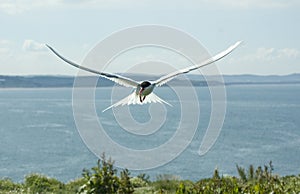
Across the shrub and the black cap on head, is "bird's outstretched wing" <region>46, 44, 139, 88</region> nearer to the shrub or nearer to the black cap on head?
the black cap on head

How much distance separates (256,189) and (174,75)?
3665 mm

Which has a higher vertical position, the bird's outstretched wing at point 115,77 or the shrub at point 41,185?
the bird's outstretched wing at point 115,77

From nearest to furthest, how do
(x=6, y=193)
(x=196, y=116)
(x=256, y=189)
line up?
1. (x=196, y=116)
2. (x=256, y=189)
3. (x=6, y=193)

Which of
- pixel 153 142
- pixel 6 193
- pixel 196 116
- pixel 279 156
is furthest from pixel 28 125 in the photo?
pixel 196 116

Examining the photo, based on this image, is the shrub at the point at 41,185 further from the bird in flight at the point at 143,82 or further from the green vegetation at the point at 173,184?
the bird in flight at the point at 143,82

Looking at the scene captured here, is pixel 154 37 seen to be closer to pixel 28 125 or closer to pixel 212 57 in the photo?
pixel 212 57

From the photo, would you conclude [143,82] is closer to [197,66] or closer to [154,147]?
[197,66]

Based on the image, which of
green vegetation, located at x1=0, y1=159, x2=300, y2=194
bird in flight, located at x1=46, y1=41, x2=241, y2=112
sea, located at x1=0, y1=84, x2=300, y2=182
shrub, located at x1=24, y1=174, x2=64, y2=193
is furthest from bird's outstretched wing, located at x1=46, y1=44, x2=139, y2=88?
sea, located at x1=0, y1=84, x2=300, y2=182

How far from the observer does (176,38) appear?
716 centimetres

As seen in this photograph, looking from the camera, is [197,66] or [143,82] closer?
[143,82]

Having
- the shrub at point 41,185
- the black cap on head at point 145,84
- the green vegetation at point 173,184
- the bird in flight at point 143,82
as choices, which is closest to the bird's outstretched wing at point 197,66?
the bird in flight at point 143,82

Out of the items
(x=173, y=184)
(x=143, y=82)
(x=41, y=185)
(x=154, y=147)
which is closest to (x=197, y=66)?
(x=143, y=82)

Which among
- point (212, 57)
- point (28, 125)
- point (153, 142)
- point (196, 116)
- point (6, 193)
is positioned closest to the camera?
point (212, 57)

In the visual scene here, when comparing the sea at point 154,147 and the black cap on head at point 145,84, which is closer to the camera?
the black cap on head at point 145,84
